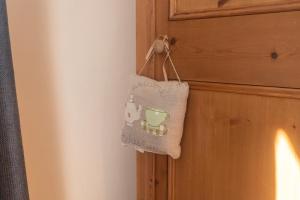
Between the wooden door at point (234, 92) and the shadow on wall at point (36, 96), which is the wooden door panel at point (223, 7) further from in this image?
the shadow on wall at point (36, 96)

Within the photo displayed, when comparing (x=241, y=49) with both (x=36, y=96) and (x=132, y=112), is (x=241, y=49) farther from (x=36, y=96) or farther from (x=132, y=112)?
(x=36, y=96)

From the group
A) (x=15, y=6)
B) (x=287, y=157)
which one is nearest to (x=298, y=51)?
(x=287, y=157)

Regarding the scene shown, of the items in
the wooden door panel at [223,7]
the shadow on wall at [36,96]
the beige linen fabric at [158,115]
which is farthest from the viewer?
the shadow on wall at [36,96]

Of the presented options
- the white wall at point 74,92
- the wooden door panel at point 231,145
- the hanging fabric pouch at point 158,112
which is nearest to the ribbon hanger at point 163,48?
the hanging fabric pouch at point 158,112

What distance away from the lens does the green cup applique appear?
2.68ft

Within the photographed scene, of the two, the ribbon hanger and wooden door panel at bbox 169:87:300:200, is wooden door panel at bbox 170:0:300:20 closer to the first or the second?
the ribbon hanger

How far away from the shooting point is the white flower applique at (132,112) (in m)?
0.86

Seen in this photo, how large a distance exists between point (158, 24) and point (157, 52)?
8cm

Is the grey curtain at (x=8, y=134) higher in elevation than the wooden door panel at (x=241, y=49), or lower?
lower

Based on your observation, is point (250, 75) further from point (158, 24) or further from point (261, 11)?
point (158, 24)

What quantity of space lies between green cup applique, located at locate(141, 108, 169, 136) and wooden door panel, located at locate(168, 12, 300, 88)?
0.13 meters

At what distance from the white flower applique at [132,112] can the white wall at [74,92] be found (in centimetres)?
29

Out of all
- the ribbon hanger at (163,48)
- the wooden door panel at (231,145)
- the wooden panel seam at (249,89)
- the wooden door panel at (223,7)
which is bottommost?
the wooden door panel at (231,145)

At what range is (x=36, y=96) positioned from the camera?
0.99 m
